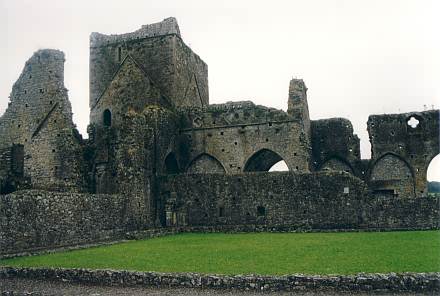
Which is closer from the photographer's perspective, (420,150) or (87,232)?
(87,232)

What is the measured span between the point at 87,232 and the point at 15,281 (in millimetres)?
7446

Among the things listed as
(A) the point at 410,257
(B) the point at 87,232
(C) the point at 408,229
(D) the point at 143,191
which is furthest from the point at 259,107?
(A) the point at 410,257

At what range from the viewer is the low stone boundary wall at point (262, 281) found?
9.30 metres

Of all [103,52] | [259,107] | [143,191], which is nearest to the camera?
[143,191]

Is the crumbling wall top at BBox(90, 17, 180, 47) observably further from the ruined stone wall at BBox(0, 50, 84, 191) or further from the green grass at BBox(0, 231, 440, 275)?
the green grass at BBox(0, 231, 440, 275)

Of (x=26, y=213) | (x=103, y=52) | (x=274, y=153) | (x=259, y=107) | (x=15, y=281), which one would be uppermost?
(x=103, y=52)

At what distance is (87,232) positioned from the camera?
61.6 ft

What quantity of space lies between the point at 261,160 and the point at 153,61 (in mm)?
9467

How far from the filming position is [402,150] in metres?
33.3

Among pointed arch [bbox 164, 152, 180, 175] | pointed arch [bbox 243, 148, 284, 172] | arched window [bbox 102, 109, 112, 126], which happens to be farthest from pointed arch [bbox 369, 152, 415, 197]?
arched window [bbox 102, 109, 112, 126]

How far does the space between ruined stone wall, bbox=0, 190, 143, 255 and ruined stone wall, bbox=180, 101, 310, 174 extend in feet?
34.5

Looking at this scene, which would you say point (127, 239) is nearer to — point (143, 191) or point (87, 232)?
point (87, 232)

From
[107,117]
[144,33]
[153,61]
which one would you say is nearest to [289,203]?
[153,61]

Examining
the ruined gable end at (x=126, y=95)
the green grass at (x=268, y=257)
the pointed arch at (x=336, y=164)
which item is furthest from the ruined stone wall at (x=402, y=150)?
the green grass at (x=268, y=257)
